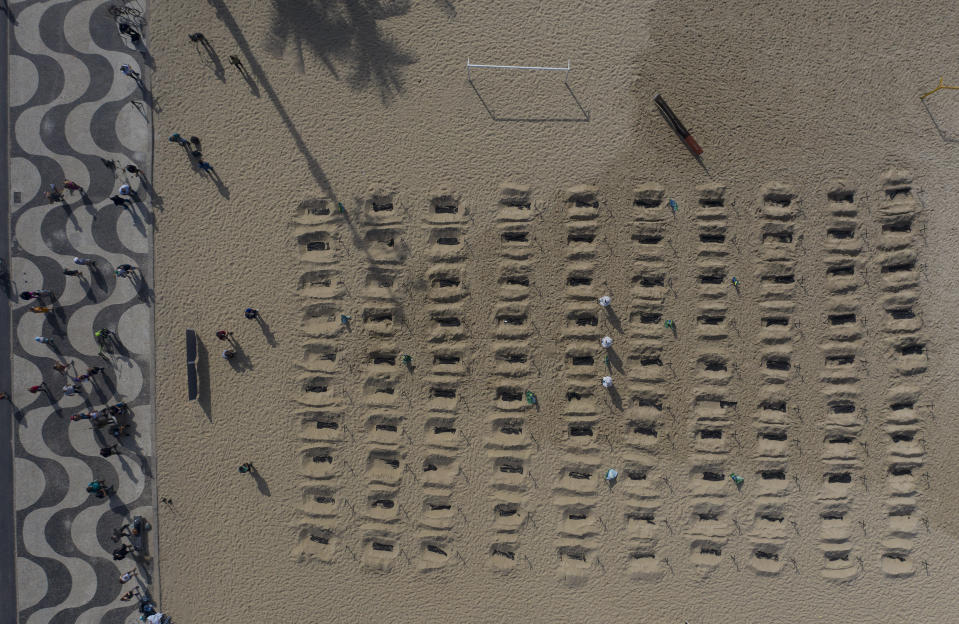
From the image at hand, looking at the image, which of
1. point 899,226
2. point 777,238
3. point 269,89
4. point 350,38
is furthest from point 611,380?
point 269,89

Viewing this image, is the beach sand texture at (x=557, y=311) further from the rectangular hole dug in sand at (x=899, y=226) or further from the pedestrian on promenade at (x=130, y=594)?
the pedestrian on promenade at (x=130, y=594)

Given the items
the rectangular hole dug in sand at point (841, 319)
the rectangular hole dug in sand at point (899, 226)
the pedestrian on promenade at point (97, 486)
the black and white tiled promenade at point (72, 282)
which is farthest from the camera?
the black and white tiled promenade at point (72, 282)

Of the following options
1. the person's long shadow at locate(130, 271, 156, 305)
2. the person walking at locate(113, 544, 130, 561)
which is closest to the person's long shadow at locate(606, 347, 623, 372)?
the person's long shadow at locate(130, 271, 156, 305)

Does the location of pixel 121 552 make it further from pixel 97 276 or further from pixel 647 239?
pixel 647 239

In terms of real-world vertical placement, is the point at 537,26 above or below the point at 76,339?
above

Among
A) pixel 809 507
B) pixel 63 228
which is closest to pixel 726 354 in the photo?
pixel 809 507

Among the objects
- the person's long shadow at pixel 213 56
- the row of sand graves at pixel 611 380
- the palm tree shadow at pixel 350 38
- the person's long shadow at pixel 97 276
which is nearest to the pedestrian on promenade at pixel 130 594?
the row of sand graves at pixel 611 380

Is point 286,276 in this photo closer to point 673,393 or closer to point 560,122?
point 560,122
